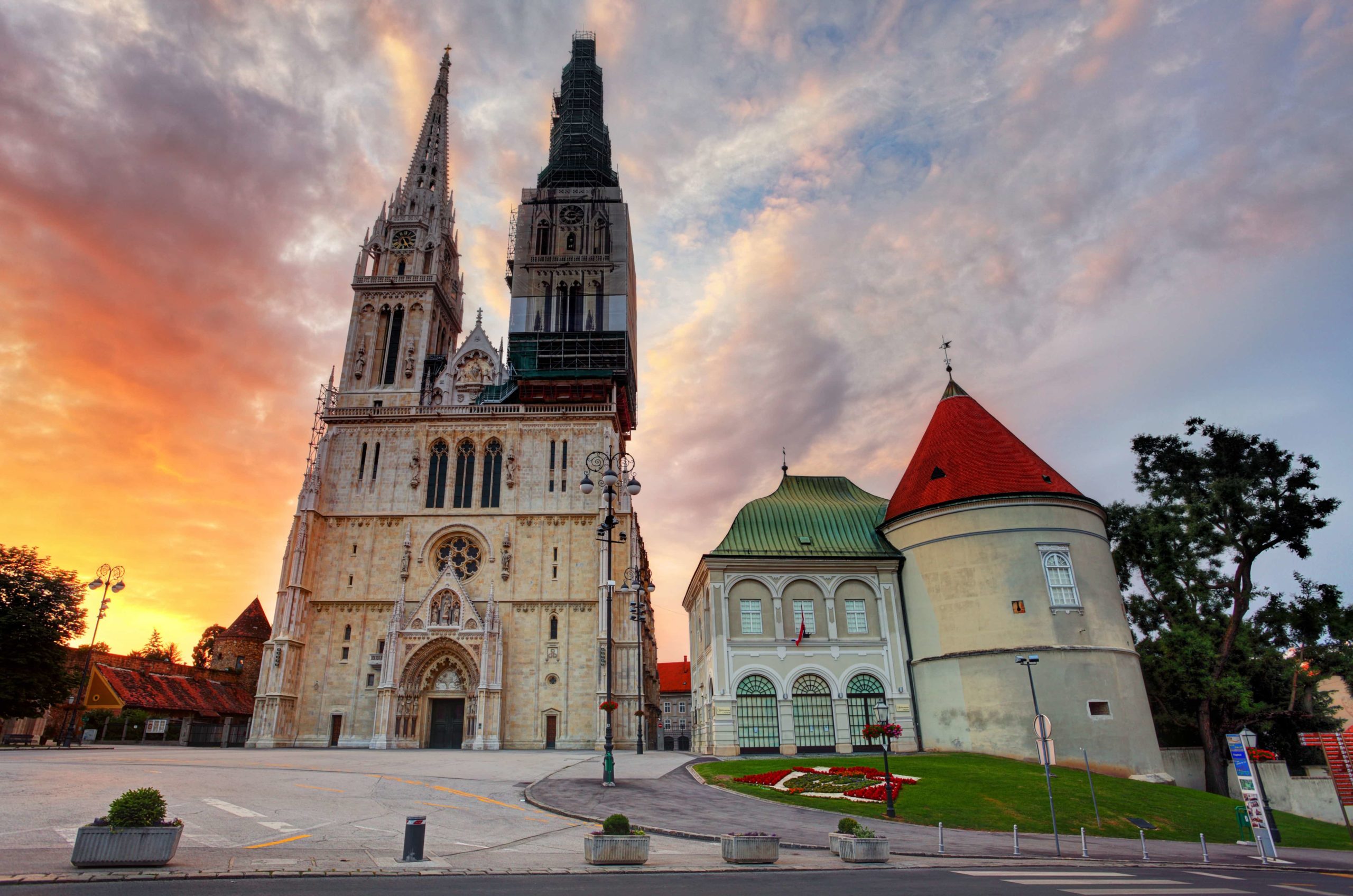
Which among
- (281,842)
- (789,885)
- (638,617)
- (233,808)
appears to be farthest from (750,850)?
(638,617)

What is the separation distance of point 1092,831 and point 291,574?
4329 cm

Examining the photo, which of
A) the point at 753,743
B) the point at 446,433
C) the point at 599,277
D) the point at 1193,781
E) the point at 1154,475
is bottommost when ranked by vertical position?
the point at 1193,781

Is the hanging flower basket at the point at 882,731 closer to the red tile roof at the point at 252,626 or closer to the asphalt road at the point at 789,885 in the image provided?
the asphalt road at the point at 789,885

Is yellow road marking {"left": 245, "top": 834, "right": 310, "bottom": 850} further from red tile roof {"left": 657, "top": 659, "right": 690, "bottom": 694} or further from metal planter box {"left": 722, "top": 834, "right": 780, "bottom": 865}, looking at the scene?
red tile roof {"left": 657, "top": 659, "right": 690, "bottom": 694}

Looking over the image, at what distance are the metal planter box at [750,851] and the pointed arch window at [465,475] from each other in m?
39.8

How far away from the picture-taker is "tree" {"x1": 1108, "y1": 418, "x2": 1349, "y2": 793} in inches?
1350

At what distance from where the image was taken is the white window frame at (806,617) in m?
36.2

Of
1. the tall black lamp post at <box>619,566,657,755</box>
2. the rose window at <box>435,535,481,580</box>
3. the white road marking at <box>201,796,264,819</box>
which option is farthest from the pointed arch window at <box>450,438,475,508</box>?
the white road marking at <box>201,796,264,819</box>

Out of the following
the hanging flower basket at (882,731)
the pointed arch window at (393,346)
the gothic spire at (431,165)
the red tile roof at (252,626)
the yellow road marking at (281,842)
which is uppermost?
the gothic spire at (431,165)

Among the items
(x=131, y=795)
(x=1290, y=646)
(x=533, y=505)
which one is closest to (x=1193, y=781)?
(x=1290, y=646)

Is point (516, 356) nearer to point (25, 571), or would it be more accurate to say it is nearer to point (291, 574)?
point (291, 574)

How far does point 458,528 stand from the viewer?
48.0 m

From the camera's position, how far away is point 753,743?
1340 inches

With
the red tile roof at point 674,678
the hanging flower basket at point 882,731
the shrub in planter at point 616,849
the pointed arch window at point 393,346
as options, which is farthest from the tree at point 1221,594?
the red tile roof at point 674,678
